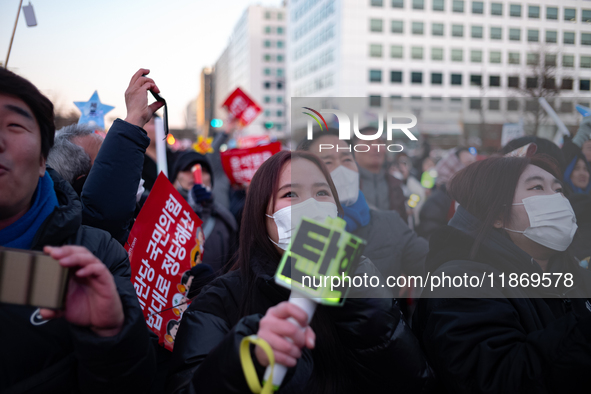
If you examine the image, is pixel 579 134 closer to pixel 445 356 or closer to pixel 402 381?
pixel 445 356

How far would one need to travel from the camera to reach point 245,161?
500 centimetres

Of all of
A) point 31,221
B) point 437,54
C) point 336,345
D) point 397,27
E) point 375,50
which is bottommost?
point 336,345

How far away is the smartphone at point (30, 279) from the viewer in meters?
0.95

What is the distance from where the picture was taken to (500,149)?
82.7 inches

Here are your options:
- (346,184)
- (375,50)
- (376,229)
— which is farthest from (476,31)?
(346,184)

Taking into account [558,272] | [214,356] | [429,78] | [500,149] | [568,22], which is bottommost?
[214,356]

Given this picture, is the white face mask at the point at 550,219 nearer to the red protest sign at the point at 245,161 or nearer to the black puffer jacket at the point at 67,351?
the black puffer jacket at the point at 67,351

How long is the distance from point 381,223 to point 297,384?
166 centimetres

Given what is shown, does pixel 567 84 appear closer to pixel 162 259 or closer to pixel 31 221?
pixel 162 259

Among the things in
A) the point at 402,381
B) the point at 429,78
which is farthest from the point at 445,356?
the point at 429,78

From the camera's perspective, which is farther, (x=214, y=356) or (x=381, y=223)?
(x=381, y=223)

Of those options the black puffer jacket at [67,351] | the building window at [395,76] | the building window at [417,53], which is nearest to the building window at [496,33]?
the building window at [417,53]

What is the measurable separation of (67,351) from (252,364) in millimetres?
652

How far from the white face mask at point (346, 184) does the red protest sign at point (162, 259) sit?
969mm
